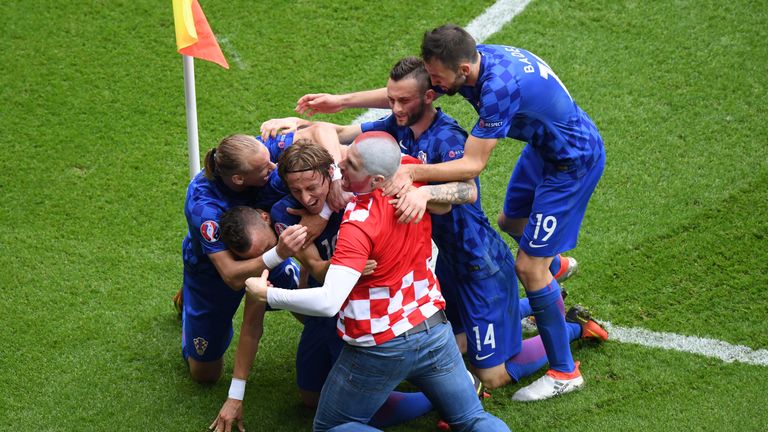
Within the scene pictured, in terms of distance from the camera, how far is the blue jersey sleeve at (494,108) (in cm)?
516

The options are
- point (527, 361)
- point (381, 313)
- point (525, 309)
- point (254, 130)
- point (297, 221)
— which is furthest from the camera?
point (254, 130)

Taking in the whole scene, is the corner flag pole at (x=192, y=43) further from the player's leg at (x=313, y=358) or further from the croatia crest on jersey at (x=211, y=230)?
the player's leg at (x=313, y=358)

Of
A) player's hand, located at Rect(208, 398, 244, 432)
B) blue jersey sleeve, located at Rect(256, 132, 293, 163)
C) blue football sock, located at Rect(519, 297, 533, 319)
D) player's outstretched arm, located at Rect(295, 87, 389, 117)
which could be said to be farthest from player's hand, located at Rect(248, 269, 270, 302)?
blue football sock, located at Rect(519, 297, 533, 319)

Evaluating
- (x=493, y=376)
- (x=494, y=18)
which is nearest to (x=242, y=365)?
(x=493, y=376)

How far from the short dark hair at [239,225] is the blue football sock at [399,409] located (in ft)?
3.92

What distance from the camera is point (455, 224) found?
5.54 metres

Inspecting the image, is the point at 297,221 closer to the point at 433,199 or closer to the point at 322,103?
the point at 433,199

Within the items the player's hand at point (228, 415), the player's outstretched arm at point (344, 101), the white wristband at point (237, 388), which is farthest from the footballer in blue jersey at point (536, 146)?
the player's hand at point (228, 415)

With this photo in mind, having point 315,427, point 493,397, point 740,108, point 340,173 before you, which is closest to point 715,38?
point 740,108

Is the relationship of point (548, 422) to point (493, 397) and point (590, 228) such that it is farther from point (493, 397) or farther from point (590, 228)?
point (590, 228)

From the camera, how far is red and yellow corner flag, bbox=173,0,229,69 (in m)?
5.86

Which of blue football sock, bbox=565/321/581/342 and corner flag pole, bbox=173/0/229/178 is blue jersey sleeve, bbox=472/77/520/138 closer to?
Result: blue football sock, bbox=565/321/581/342

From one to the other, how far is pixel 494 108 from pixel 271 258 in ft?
4.57

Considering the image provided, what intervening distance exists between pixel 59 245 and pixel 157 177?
3.18ft
